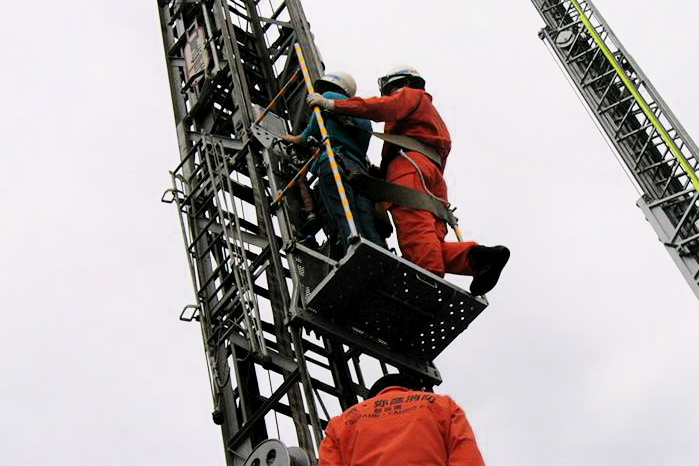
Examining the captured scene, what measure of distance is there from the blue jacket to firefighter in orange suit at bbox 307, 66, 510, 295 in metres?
0.26

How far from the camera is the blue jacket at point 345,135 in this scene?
9.80 metres

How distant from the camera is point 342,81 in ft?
34.2

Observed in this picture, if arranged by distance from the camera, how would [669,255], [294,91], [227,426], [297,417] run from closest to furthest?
[297,417] → [227,426] → [294,91] → [669,255]

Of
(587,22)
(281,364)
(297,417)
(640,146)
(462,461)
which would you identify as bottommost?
(462,461)

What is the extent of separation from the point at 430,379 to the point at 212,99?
4.41m

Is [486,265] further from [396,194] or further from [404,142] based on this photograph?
[404,142]

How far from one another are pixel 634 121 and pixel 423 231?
48.9ft

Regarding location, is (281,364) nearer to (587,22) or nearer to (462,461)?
(462,461)

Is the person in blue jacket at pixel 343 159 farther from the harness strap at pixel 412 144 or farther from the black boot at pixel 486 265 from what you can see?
the black boot at pixel 486 265

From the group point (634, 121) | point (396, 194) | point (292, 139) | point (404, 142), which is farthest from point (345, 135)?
point (634, 121)

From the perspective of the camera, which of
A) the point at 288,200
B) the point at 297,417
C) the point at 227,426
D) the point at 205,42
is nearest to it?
the point at 297,417

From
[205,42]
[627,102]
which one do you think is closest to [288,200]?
[205,42]

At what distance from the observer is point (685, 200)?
2155cm

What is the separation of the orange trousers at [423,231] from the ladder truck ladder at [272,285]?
26 cm
